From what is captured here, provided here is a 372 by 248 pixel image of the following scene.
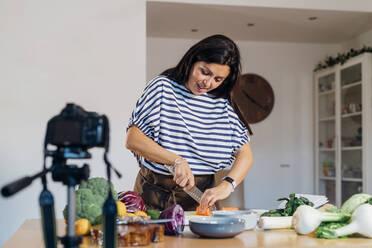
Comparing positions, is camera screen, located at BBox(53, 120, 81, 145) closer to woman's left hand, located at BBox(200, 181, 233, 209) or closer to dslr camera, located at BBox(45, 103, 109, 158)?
dslr camera, located at BBox(45, 103, 109, 158)

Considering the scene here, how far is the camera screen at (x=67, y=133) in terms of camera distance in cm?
70

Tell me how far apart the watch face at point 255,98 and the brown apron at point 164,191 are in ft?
14.0

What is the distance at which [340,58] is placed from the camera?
220 inches

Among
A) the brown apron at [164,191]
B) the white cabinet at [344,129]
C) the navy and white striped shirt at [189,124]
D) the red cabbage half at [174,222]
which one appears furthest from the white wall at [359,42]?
the red cabbage half at [174,222]

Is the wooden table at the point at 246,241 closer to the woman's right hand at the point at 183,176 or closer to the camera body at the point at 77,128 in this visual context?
the woman's right hand at the point at 183,176

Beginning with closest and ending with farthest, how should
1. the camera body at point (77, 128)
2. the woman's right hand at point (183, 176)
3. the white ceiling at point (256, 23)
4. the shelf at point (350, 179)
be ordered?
the camera body at point (77, 128)
the woman's right hand at point (183, 176)
the white ceiling at point (256, 23)
the shelf at point (350, 179)

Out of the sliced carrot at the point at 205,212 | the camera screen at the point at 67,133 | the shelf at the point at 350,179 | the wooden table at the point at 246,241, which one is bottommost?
the shelf at the point at 350,179

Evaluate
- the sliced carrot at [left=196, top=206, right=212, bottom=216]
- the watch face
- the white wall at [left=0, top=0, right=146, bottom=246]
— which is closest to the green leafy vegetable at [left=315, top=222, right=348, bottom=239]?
the sliced carrot at [left=196, top=206, right=212, bottom=216]

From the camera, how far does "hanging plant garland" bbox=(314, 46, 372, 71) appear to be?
5190 mm

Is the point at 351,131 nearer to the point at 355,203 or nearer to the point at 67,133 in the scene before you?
the point at 355,203

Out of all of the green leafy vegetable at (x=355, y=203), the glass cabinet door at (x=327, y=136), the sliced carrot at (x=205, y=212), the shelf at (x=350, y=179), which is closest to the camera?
the green leafy vegetable at (x=355, y=203)

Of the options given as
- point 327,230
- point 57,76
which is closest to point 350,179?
point 57,76

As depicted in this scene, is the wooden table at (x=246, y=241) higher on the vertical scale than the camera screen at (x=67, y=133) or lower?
lower

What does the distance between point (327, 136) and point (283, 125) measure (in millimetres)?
549
